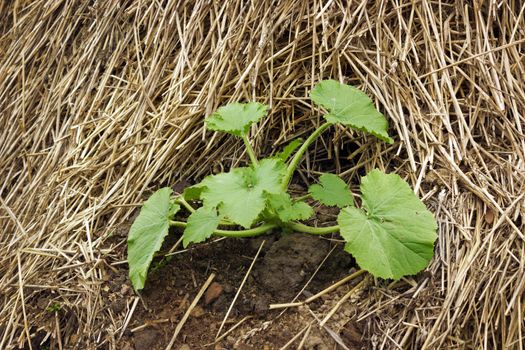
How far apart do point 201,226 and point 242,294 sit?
248mm

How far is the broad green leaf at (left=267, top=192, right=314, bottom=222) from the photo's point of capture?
1.77 meters

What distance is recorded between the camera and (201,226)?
1751mm

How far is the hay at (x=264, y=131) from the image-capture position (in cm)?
Answer: 165

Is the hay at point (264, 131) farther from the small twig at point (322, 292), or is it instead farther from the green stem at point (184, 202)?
the green stem at point (184, 202)

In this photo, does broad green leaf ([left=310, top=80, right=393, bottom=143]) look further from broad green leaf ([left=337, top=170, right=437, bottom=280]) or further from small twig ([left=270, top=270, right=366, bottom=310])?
small twig ([left=270, top=270, right=366, bottom=310])

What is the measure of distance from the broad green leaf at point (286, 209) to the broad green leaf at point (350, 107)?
0.28m

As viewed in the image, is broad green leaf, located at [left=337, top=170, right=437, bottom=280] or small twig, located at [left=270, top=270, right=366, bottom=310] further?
small twig, located at [left=270, top=270, right=366, bottom=310]

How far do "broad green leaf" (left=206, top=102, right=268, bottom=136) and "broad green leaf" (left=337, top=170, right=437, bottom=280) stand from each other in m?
0.40

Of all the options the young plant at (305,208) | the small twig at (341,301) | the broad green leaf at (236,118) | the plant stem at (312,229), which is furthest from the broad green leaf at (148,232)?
the small twig at (341,301)

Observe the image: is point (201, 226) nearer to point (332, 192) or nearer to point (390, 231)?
point (332, 192)

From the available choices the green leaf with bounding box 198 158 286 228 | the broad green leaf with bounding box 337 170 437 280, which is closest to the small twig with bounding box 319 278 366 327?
the broad green leaf with bounding box 337 170 437 280

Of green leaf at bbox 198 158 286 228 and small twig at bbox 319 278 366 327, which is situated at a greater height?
green leaf at bbox 198 158 286 228

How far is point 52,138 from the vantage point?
7.77 ft

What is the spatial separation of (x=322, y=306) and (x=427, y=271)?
0.31 m
